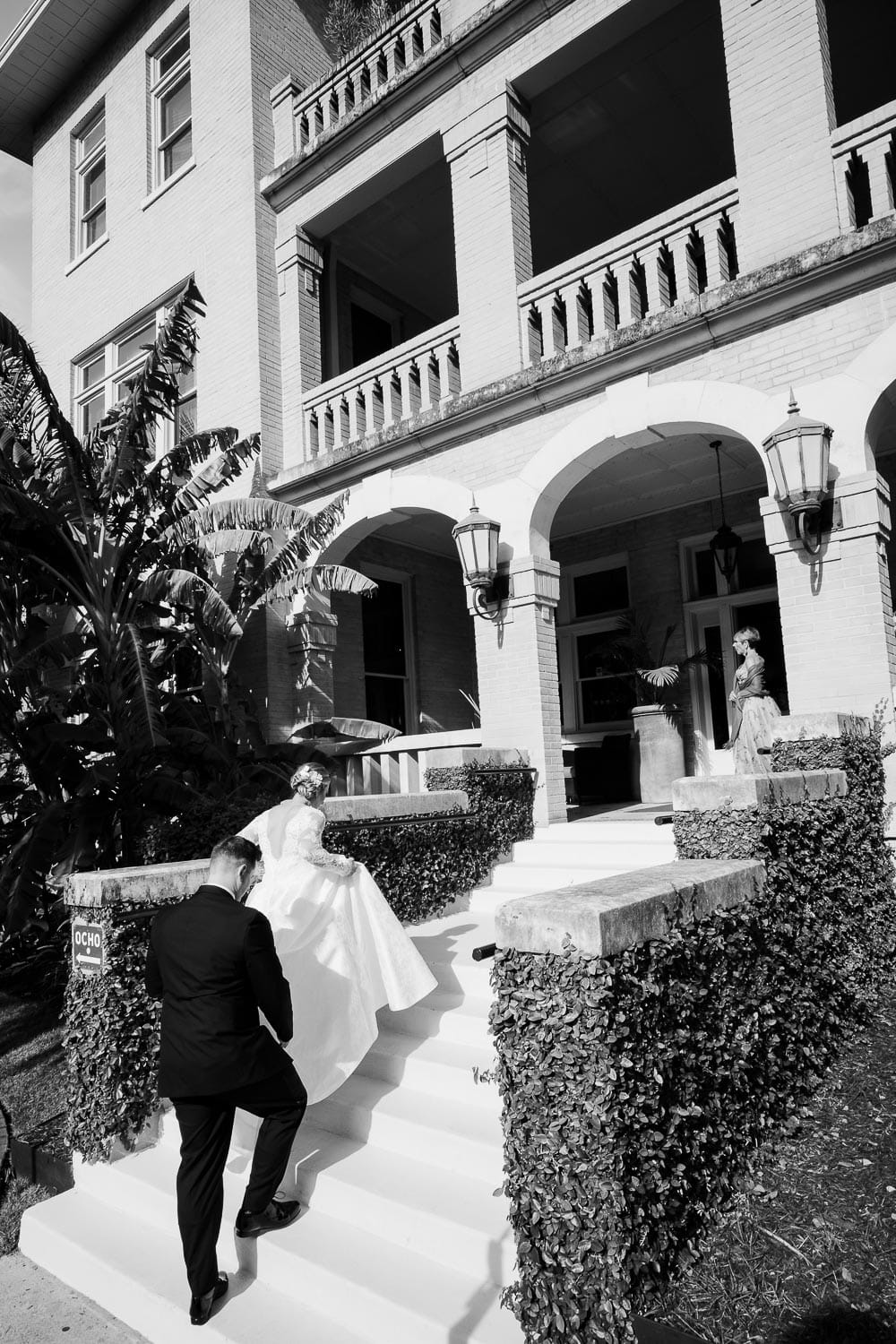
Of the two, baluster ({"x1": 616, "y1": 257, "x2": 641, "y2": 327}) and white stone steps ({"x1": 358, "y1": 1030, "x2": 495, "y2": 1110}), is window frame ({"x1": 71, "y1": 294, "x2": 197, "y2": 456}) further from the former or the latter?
white stone steps ({"x1": 358, "y1": 1030, "x2": 495, "y2": 1110})

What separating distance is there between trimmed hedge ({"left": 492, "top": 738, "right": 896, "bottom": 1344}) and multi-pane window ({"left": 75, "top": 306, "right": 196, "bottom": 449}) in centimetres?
1155

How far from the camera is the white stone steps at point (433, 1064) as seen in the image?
4.78 m

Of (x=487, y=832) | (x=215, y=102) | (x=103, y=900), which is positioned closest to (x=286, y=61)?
(x=215, y=102)

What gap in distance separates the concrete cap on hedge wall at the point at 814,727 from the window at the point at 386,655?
8.19 metres

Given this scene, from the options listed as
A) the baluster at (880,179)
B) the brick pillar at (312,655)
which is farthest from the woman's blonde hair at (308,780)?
the brick pillar at (312,655)

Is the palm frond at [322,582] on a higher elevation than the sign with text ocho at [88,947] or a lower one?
higher

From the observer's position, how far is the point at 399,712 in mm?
14516

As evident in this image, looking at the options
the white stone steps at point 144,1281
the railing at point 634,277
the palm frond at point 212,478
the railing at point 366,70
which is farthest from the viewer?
the railing at point 366,70

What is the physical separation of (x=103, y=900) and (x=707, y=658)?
8.40 metres

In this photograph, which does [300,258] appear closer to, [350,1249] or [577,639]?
[577,639]

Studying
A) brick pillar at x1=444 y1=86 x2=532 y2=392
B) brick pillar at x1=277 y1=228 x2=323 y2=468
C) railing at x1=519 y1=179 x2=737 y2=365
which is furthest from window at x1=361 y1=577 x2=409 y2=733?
railing at x1=519 y1=179 x2=737 y2=365

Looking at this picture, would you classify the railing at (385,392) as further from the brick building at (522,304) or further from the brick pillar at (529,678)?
the brick pillar at (529,678)

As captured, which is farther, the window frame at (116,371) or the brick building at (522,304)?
the window frame at (116,371)

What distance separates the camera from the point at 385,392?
11.4 m
